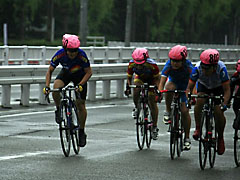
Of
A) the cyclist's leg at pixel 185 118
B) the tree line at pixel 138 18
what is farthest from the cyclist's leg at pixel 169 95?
the tree line at pixel 138 18

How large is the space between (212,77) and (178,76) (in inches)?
48.8

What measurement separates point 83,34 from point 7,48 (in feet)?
37.8

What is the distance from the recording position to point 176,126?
11.5 m

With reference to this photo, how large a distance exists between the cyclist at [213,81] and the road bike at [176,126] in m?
0.39

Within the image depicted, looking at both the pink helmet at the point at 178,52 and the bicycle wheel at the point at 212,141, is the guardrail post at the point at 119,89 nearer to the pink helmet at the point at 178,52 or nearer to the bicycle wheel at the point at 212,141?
the pink helmet at the point at 178,52

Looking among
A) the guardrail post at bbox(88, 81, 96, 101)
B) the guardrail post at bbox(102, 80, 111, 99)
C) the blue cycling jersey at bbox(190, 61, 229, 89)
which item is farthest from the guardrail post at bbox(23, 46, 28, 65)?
the blue cycling jersey at bbox(190, 61, 229, 89)

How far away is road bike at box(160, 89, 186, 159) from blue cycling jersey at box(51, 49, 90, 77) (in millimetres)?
1202

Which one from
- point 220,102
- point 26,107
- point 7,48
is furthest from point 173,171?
point 7,48

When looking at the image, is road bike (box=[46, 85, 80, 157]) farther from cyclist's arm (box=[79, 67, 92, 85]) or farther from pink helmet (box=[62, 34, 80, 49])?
pink helmet (box=[62, 34, 80, 49])

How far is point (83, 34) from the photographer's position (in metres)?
40.4

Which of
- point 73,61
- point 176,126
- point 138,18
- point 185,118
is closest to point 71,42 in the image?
point 73,61

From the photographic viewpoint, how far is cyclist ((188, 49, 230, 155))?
34.5ft

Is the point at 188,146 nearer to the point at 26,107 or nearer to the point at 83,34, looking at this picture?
the point at 26,107

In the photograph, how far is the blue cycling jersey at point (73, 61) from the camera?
11750 mm
